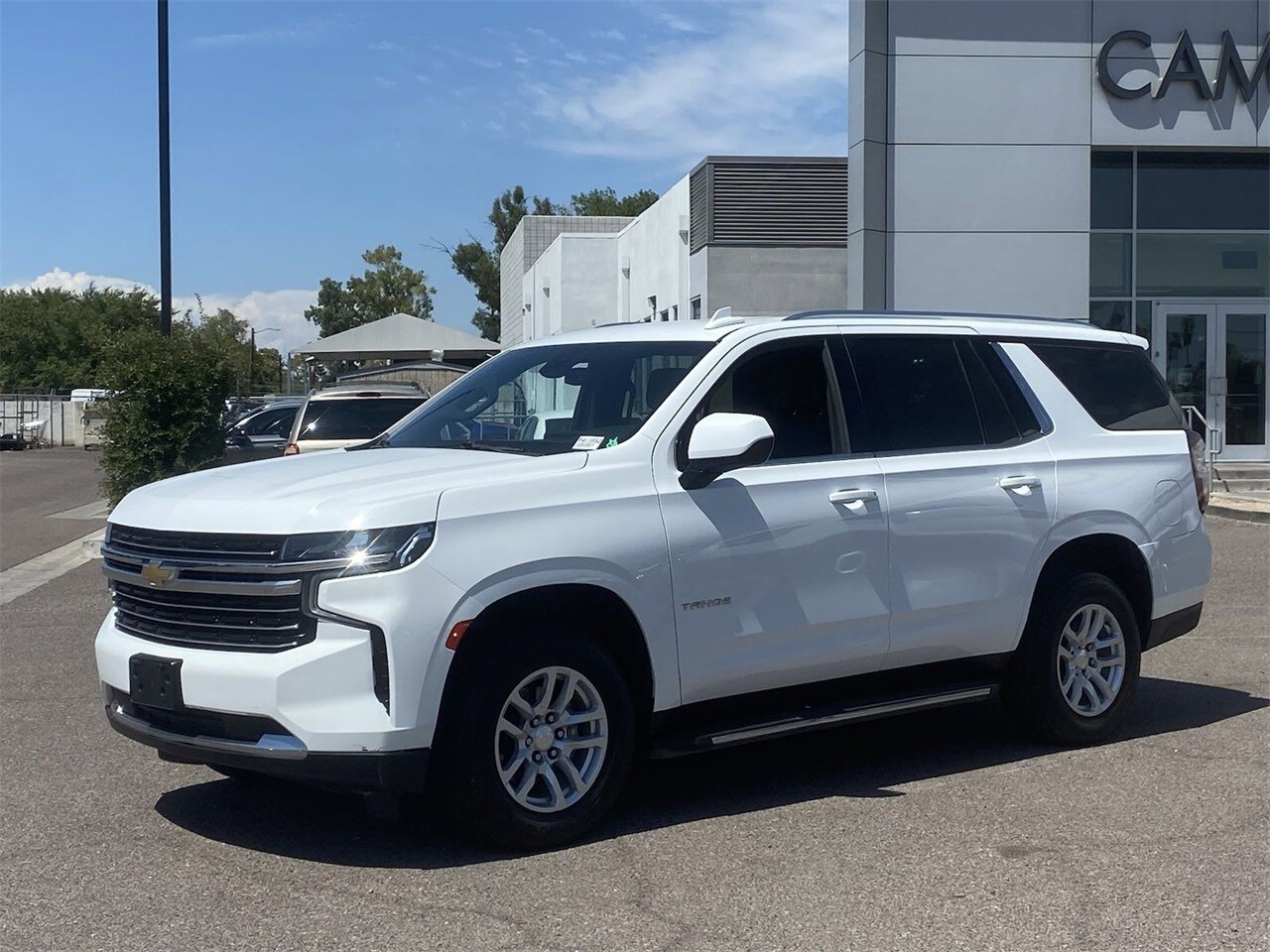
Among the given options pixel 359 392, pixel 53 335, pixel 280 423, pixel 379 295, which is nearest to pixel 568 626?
pixel 359 392

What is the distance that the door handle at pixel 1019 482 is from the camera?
665 cm

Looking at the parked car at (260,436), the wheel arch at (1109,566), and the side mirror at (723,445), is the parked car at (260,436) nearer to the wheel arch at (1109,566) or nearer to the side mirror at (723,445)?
the wheel arch at (1109,566)

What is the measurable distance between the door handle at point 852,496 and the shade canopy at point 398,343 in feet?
76.4

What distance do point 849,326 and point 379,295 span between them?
106 metres

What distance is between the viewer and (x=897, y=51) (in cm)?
2088

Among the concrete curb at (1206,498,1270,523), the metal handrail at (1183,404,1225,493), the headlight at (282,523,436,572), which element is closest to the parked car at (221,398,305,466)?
the headlight at (282,523,436,572)

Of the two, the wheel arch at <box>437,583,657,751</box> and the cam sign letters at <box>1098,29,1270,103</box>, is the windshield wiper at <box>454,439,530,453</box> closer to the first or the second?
the wheel arch at <box>437,583,657,751</box>

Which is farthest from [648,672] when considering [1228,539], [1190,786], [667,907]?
[1228,539]

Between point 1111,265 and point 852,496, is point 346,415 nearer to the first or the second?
point 852,496

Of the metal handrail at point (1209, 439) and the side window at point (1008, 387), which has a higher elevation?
the side window at point (1008, 387)

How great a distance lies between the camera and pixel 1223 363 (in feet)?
73.2

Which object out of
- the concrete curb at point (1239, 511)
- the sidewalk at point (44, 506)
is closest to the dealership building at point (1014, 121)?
the concrete curb at point (1239, 511)

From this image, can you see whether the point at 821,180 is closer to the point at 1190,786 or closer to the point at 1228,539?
the point at 1228,539

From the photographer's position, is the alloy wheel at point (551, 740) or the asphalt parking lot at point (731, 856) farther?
the alloy wheel at point (551, 740)
